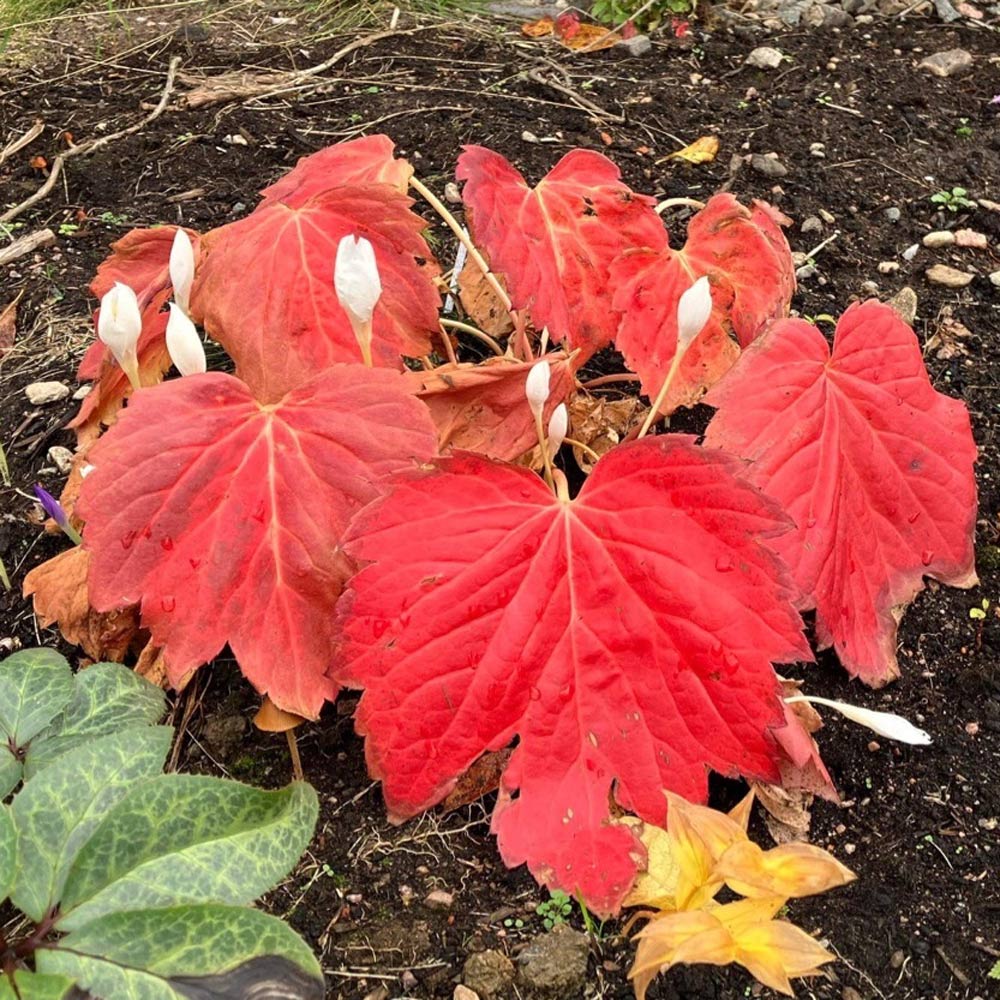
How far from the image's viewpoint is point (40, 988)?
811 millimetres

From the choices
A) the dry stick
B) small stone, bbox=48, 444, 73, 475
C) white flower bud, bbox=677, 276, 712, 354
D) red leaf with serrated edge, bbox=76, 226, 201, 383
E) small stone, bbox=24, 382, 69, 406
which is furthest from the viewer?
the dry stick

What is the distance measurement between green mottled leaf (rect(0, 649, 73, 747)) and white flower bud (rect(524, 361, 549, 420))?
546 millimetres

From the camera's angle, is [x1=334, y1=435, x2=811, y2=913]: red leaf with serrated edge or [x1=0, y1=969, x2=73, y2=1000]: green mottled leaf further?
[x1=334, y1=435, x2=811, y2=913]: red leaf with serrated edge

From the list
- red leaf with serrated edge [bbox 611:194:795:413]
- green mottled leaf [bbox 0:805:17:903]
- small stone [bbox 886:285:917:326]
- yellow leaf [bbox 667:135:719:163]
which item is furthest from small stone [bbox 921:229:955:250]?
green mottled leaf [bbox 0:805:17:903]

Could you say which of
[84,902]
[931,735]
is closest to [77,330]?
[84,902]

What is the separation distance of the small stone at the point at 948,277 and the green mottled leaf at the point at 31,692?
5.32 feet

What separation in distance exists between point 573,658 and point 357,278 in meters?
0.45

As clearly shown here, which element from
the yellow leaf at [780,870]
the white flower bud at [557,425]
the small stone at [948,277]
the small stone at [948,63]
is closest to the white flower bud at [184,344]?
the white flower bud at [557,425]

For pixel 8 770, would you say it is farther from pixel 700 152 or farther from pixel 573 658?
pixel 700 152

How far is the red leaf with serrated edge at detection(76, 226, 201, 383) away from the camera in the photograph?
58.7 inches

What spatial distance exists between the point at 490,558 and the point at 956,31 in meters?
2.43

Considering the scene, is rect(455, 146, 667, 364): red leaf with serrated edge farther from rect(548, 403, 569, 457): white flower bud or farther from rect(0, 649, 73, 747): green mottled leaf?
rect(0, 649, 73, 747): green mottled leaf

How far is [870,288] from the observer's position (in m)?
2.04

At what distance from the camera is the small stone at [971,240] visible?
213 cm
